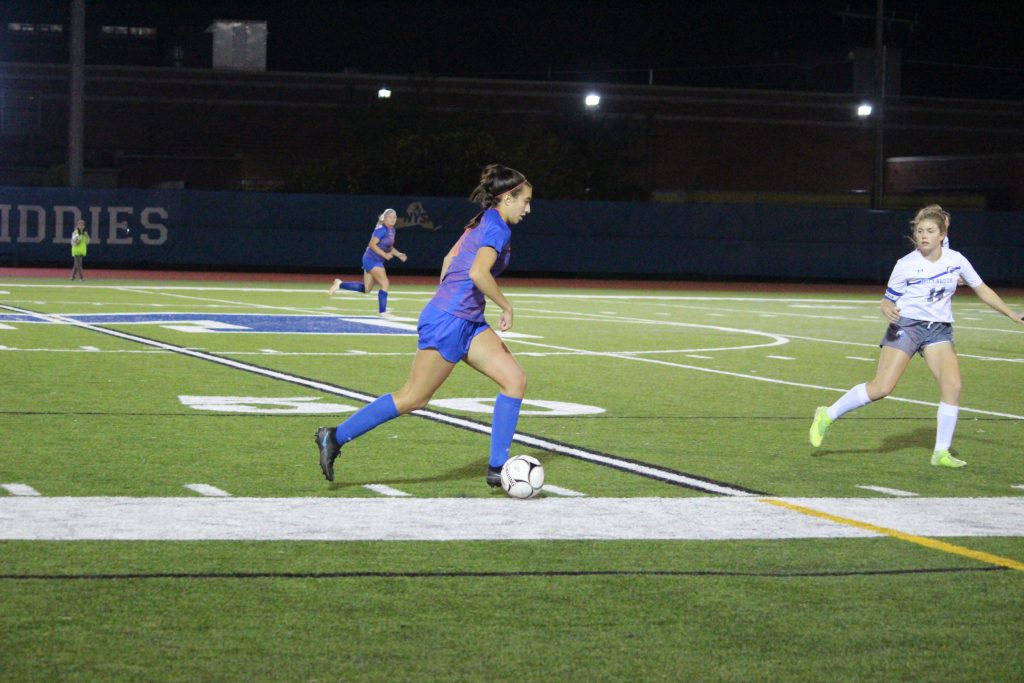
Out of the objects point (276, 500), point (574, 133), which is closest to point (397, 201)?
point (574, 133)

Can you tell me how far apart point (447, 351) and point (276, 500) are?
1242mm

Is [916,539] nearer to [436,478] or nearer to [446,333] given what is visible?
[446,333]

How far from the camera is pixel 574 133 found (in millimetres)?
75188

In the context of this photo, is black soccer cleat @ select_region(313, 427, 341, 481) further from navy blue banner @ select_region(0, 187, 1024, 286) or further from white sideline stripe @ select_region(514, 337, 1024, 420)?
navy blue banner @ select_region(0, 187, 1024, 286)

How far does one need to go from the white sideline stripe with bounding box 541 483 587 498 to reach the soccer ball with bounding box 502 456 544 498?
27 cm

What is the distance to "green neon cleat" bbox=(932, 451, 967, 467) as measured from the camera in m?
10.6

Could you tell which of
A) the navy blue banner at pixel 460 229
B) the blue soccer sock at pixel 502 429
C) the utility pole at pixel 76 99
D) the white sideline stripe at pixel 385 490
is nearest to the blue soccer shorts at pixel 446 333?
the blue soccer sock at pixel 502 429

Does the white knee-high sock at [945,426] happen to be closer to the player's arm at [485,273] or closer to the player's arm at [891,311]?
the player's arm at [891,311]

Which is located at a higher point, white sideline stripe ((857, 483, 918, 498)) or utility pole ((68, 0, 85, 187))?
utility pole ((68, 0, 85, 187))

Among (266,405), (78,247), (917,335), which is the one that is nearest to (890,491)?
(917,335)

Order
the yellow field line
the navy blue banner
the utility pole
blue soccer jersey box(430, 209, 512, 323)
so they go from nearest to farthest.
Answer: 1. the yellow field line
2. blue soccer jersey box(430, 209, 512, 323)
3. the navy blue banner
4. the utility pole

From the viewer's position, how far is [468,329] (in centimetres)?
907

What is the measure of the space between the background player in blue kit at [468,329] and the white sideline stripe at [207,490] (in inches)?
23.5

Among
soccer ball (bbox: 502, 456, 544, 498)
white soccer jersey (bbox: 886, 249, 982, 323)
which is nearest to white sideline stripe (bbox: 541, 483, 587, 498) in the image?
soccer ball (bbox: 502, 456, 544, 498)
